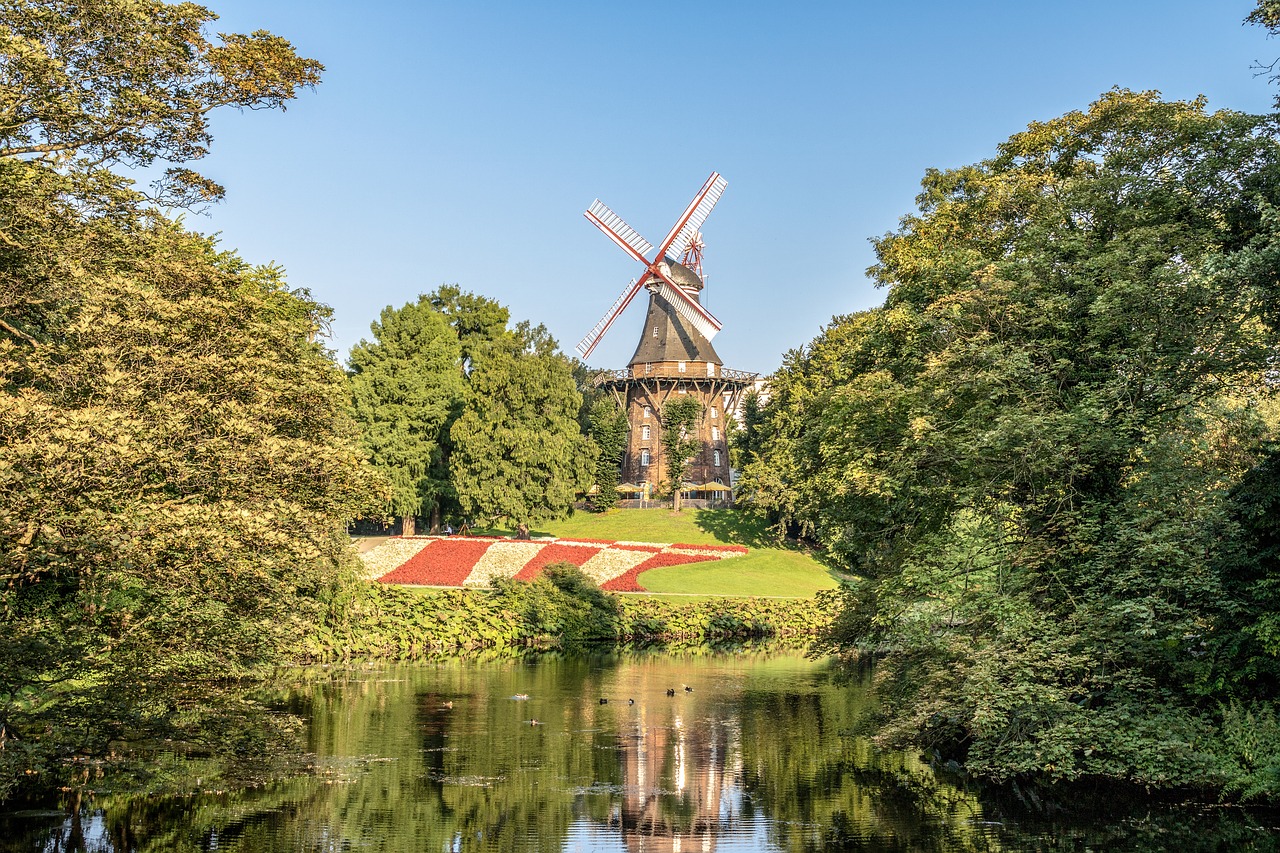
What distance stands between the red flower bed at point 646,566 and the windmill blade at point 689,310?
23.9 meters

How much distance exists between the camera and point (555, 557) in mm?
50062

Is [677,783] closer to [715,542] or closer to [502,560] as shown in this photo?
[502,560]

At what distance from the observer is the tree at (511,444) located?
59375 mm

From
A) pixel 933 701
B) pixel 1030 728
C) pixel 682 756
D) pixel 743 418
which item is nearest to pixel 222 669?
pixel 682 756

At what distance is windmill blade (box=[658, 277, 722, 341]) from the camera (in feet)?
243

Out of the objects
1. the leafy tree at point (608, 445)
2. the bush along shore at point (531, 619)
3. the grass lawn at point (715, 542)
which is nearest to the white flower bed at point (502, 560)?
the bush along shore at point (531, 619)

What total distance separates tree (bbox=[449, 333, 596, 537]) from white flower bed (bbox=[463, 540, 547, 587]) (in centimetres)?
690

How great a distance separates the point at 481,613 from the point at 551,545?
43.8ft

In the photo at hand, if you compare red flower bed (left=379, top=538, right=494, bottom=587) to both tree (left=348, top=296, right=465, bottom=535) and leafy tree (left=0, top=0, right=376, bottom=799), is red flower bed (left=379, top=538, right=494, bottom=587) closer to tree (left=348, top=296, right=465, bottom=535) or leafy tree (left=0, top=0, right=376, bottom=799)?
tree (left=348, top=296, right=465, bottom=535)

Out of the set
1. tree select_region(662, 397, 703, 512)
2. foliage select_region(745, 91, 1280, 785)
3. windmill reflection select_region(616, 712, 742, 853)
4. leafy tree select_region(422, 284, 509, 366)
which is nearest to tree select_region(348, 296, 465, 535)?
leafy tree select_region(422, 284, 509, 366)

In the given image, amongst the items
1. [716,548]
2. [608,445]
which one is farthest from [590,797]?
[608,445]

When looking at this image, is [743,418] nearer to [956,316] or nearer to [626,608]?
[626,608]

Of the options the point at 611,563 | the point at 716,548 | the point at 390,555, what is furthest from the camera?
the point at 716,548

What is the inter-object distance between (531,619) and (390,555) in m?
12.3
